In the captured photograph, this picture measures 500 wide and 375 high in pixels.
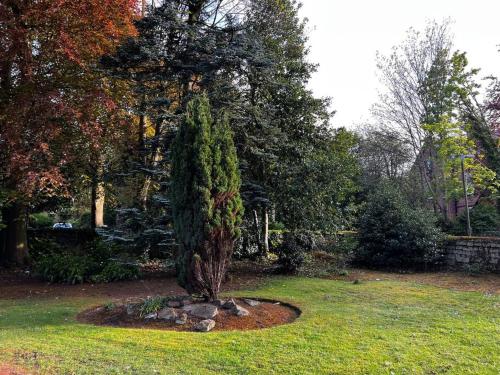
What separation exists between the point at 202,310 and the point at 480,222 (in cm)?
1798

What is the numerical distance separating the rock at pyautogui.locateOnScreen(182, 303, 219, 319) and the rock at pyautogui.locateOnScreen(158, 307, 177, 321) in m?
0.23

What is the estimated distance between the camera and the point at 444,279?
485 inches

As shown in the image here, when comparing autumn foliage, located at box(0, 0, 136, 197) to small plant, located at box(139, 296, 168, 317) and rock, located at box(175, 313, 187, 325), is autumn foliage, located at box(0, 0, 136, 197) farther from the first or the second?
rock, located at box(175, 313, 187, 325)

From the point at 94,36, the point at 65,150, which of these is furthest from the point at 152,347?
the point at 94,36

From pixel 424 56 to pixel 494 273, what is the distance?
12.3 metres

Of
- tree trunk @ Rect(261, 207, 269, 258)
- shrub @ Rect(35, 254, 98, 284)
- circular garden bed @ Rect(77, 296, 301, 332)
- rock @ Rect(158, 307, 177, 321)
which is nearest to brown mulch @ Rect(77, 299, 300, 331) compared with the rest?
circular garden bed @ Rect(77, 296, 301, 332)

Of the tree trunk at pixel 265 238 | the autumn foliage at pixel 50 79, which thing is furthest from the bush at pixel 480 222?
the autumn foliage at pixel 50 79

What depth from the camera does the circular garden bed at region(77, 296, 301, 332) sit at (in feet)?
21.7

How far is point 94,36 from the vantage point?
474 inches

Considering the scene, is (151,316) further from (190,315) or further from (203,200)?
(203,200)

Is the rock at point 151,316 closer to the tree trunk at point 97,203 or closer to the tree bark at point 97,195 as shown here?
the tree bark at point 97,195

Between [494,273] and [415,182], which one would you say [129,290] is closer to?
[494,273]

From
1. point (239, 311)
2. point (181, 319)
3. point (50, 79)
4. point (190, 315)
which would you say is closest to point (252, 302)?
point (239, 311)

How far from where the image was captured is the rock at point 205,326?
6379mm
